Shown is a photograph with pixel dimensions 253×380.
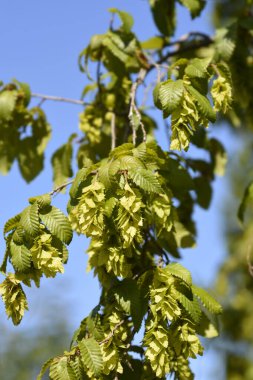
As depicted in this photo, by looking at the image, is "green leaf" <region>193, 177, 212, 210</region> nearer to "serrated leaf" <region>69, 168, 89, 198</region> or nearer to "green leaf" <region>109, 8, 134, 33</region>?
"green leaf" <region>109, 8, 134, 33</region>

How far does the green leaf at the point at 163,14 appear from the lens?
2.79 m

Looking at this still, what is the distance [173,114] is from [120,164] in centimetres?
19

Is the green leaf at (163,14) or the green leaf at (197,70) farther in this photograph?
the green leaf at (163,14)

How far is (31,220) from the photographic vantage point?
1537 mm

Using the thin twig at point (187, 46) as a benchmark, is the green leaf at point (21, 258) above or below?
below

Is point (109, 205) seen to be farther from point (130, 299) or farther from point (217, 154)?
point (217, 154)

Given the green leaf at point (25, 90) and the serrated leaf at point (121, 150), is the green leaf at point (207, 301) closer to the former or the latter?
the serrated leaf at point (121, 150)

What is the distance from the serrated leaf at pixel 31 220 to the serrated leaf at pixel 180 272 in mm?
355

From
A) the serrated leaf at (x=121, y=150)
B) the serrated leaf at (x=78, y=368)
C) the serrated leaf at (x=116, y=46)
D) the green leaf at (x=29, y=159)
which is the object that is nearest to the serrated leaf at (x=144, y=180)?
the serrated leaf at (x=121, y=150)

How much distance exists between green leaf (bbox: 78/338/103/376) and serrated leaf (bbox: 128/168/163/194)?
0.41 m

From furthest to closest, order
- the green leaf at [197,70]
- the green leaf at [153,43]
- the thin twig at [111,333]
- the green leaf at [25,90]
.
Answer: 1. the green leaf at [153,43]
2. the green leaf at [25,90]
3. the green leaf at [197,70]
4. the thin twig at [111,333]

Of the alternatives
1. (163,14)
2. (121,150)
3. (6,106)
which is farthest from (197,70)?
(163,14)

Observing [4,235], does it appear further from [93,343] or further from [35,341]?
[35,341]

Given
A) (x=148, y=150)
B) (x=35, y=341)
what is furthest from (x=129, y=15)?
(x=35, y=341)
